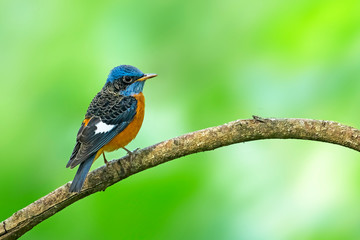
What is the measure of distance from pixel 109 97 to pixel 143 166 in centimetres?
126

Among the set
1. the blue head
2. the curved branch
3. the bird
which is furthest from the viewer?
the blue head

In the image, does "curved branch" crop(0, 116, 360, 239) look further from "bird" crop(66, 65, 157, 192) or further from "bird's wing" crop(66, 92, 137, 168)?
"bird's wing" crop(66, 92, 137, 168)

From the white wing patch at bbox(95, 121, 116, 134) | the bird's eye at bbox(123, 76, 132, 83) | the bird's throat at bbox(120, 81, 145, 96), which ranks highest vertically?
the bird's eye at bbox(123, 76, 132, 83)

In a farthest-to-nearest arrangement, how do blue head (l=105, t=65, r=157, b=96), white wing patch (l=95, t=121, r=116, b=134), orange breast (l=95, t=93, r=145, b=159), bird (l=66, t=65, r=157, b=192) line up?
blue head (l=105, t=65, r=157, b=96) → orange breast (l=95, t=93, r=145, b=159) → white wing patch (l=95, t=121, r=116, b=134) → bird (l=66, t=65, r=157, b=192)

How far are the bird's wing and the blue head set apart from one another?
0.13m

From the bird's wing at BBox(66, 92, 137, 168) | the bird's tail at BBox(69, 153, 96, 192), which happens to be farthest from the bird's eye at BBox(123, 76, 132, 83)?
the bird's tail at BBox(69, 153, 96, 192)

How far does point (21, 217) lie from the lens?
329 cm

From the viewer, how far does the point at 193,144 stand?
322 cm

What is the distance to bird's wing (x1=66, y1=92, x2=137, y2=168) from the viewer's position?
12.4ft

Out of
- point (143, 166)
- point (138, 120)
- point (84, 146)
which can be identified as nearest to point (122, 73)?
point (138, 120)

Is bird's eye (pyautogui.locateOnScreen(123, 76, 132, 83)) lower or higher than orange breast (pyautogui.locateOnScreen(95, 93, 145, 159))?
higher

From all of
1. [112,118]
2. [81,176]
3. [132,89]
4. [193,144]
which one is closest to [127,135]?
[112,118]

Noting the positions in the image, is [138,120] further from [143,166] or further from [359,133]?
[359,133]

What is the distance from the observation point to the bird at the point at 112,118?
3773 millimetres
